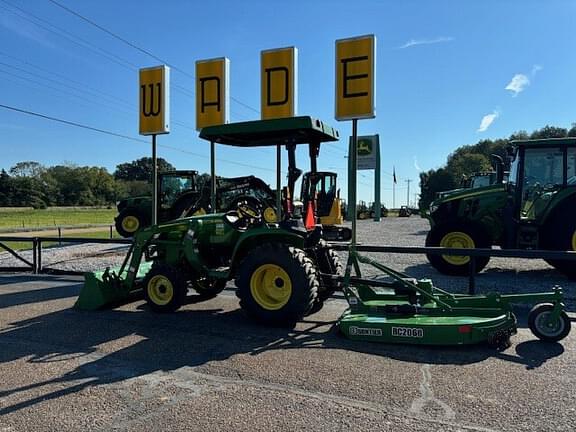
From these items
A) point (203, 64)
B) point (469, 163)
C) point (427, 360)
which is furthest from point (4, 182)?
point (427, 360)

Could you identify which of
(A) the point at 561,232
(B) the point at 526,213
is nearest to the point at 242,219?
(B) the point at 526,213

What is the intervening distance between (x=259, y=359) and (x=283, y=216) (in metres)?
2.29

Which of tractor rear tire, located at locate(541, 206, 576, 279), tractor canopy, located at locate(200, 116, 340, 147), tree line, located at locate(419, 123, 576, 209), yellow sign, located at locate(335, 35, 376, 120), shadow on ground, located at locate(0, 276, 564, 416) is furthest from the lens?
tree line, located at locate(419, 123, 576, 209)

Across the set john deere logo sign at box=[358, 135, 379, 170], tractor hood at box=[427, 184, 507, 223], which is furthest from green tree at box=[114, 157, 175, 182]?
tractor hood at box=[427, 184, 507, 223]

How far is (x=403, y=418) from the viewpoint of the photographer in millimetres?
3297

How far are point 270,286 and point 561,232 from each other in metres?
6.42

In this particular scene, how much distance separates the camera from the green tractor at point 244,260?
5617mm

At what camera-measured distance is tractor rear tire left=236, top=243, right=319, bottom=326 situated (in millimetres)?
5461

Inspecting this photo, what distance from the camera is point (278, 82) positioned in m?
8.65

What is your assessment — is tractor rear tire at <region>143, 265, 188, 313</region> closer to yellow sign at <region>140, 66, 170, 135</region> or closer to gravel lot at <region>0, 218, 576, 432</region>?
gravel lot at <region>0, 218, 576, 432</region>

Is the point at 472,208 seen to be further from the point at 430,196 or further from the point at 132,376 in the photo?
the point at 430,196

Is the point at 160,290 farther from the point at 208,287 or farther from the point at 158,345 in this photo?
the point at 158,345

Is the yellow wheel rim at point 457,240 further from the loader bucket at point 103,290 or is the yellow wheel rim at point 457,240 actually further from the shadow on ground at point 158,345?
the loader bucket at point 103,290

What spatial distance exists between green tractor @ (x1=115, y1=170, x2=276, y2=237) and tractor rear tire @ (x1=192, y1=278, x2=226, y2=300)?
934 centimetres
